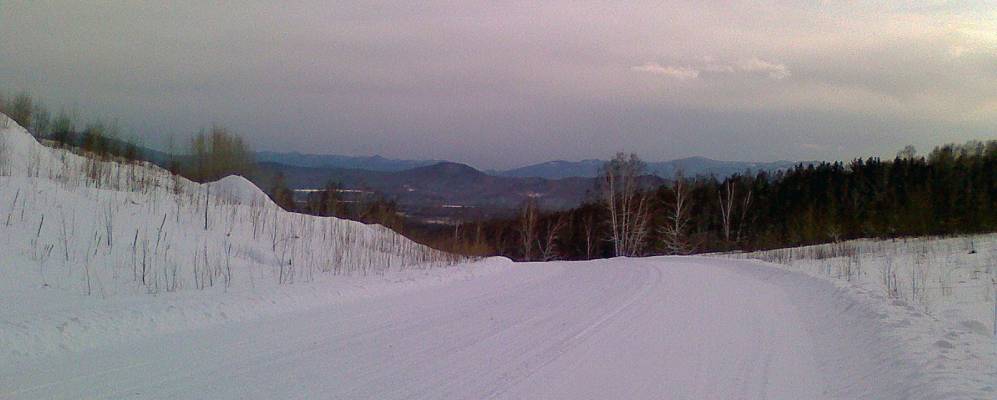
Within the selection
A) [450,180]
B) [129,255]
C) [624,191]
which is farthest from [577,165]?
[129,255]

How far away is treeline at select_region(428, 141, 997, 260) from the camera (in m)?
49.7

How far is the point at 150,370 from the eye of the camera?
20.3 feet

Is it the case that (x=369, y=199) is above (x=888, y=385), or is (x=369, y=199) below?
above

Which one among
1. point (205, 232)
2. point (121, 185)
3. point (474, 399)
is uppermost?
point (121, 185)

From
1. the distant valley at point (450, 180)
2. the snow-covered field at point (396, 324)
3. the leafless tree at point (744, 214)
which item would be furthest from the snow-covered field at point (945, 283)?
the leafless tree at point (744, 214)

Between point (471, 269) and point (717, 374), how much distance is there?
1115cm

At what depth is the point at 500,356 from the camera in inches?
286

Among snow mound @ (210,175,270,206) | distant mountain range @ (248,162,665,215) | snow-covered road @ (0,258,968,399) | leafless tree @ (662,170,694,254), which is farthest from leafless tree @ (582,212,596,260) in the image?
snow-covered road @ (0,258,968,399)

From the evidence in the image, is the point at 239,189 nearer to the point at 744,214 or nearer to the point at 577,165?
the point at 744,214

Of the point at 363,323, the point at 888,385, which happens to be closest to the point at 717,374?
the point at 888,385

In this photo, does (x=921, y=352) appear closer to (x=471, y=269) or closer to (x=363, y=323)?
(x=363, y=323)

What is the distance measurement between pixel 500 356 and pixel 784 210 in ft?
224

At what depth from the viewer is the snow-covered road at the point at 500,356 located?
5887mm

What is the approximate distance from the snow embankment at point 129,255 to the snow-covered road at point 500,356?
2.39 feet
